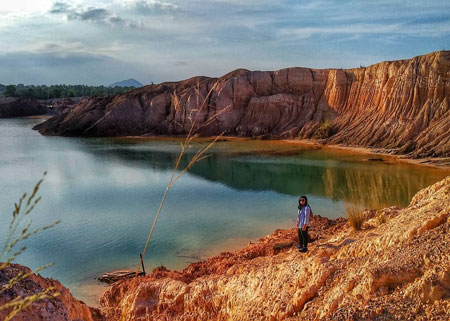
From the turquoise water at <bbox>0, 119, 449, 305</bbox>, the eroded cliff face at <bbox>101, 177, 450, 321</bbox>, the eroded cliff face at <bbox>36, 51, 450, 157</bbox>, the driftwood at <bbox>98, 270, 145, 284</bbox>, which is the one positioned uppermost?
the eroded cliff face at <bbox>36, 51, 450, 157</bbox>

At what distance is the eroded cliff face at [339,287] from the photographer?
160 inches

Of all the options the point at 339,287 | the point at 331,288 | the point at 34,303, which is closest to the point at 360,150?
the point at 331,288

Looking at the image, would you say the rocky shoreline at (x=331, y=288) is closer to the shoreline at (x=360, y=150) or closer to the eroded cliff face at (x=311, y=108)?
the shoreline at (x=360, y=150)

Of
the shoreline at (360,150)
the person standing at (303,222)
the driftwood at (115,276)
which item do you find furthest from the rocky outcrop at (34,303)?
the shoreline at (360,150)

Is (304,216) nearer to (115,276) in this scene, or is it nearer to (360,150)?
(115,276)

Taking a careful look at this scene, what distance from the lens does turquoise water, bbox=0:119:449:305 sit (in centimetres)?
1150

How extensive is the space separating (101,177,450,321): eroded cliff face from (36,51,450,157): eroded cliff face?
1886 cm

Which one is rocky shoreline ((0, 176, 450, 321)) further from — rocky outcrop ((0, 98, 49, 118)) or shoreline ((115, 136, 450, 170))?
rocky outcrop ((0, 98, 49, 118))

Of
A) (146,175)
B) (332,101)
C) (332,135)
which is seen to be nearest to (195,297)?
(146,175)

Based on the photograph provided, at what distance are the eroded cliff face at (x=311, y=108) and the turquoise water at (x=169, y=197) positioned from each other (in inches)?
172

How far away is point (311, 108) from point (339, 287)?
3903 cm

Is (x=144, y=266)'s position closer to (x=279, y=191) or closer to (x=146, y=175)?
(x=279, y=191)

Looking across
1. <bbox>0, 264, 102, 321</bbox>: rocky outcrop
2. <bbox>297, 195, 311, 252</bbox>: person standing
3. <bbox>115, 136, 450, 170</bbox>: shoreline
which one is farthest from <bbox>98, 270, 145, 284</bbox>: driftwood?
<bbox>115, 136, 450, 170</bbox>: shoreline

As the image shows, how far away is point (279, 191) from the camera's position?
1898 centimetres
